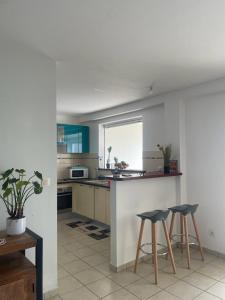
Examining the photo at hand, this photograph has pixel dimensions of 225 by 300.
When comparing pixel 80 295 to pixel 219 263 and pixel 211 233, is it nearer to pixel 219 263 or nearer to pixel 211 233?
pixel 219 263

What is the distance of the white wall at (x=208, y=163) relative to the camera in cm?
322

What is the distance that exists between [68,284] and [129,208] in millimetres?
1088

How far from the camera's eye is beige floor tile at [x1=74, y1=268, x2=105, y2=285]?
8.67 feet

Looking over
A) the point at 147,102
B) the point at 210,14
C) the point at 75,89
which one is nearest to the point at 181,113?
the point at 147,102

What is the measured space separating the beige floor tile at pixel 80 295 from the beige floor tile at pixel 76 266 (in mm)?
431

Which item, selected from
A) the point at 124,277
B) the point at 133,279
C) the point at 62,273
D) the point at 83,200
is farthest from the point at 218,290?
the point at 83,200

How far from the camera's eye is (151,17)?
1.71 meters

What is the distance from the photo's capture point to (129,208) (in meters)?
2.96

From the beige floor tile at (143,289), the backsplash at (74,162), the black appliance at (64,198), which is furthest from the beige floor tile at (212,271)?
the backsplash at (74,162)

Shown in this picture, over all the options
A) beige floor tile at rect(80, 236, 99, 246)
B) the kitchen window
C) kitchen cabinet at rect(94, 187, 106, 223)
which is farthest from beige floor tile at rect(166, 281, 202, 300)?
the kitchen window

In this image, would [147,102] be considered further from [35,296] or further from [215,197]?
[35,296]

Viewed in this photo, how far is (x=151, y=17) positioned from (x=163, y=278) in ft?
8.68

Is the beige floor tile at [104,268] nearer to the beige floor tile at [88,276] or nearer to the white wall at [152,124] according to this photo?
the beige floor tile at [88,276]

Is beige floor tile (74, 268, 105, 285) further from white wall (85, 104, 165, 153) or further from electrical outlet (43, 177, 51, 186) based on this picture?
white wall (85, 104, 165, 153)
